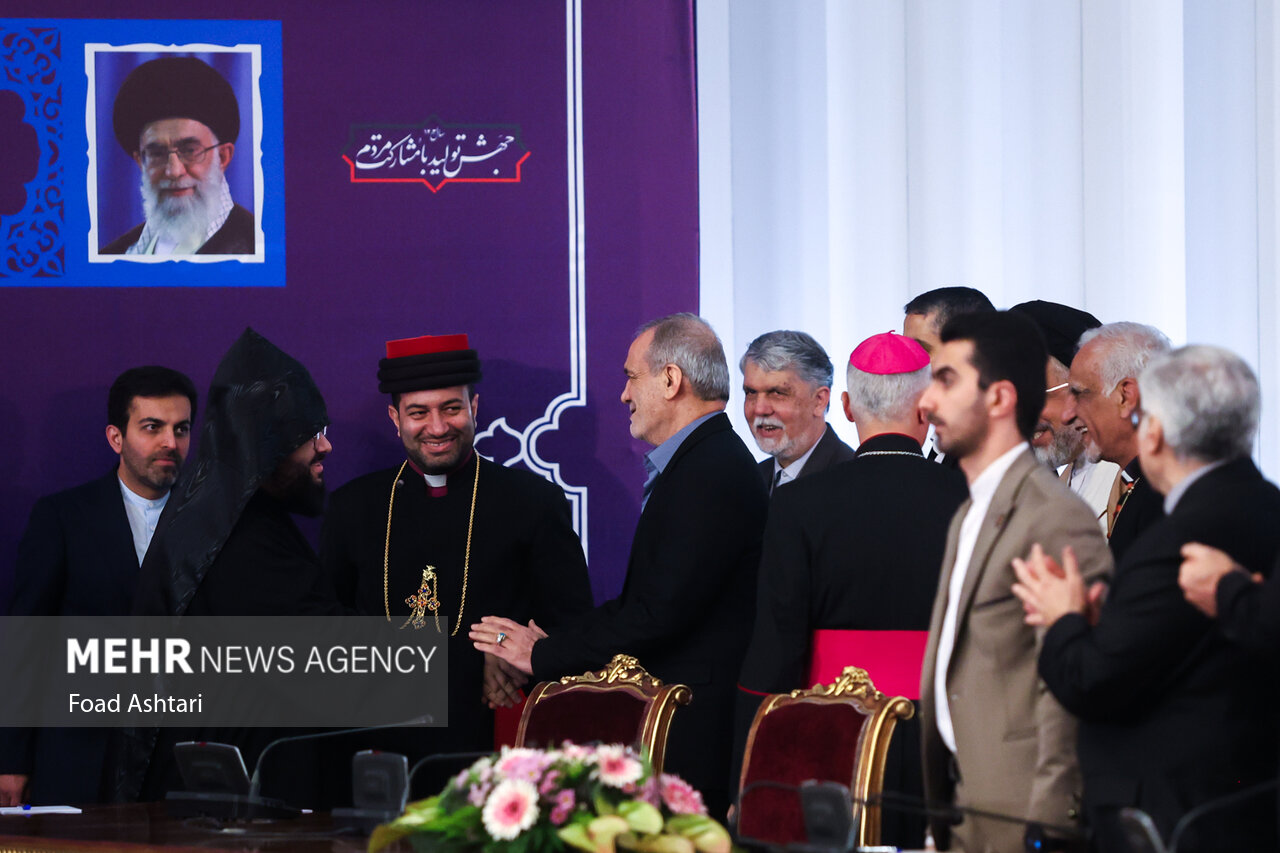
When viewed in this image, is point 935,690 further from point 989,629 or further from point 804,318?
point 804,318

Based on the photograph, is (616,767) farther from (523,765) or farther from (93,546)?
(93,546)

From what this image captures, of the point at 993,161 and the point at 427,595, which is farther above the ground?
the point at 993,161

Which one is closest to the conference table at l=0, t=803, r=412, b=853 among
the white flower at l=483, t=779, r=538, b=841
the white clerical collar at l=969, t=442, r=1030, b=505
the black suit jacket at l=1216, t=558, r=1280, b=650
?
the white flower at l=483, t=779, r=538, b=841

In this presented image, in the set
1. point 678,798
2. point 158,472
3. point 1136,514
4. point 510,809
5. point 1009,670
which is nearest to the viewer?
point 510,809

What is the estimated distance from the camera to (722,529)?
3.74 meters

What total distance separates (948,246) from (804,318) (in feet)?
1.87

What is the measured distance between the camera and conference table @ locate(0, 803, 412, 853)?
2.84 meters

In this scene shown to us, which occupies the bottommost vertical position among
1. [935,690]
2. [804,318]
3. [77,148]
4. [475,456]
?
[935,690]

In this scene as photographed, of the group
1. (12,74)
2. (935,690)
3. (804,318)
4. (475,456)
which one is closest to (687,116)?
(804,318)

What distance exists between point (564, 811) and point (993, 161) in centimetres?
381

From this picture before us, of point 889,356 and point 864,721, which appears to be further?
point 889,356

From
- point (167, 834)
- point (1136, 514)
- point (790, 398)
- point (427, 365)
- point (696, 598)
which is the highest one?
point (427, 365)

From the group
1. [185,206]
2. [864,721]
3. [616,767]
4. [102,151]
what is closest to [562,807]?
[616,767]

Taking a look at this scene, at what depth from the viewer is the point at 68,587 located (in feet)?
14.4
